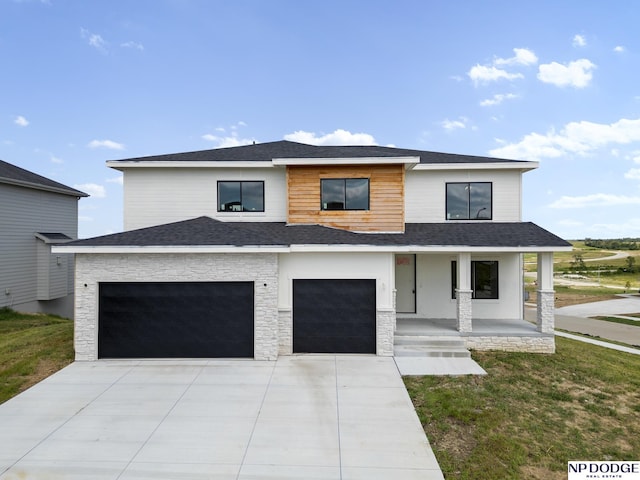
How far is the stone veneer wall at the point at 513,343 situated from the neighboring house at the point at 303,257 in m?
0.04

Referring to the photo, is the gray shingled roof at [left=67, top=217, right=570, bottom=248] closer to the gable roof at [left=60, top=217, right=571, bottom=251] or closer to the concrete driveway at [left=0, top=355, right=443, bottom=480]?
the gable roof at [left=60, top=217, right=571, bottom=251]

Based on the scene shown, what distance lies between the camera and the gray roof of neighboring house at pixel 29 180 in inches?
751

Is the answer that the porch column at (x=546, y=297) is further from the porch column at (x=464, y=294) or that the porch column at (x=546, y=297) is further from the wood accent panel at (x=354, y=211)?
the wood accent panel at (x=354, y=211)

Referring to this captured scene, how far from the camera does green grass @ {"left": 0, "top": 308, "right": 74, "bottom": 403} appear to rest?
30.9 ft

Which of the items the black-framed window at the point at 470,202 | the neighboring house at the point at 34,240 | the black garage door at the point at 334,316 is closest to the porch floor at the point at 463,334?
the black garage door at the point at 334,316

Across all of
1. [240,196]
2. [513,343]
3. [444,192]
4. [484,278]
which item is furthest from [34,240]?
[513,343]

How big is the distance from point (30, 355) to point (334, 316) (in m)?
9.57

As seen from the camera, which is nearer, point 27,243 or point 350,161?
point 350,161

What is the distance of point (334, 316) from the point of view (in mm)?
11414

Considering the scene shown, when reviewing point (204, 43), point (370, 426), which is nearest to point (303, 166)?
point (370, 426)

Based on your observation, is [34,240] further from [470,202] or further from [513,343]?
[513,343]

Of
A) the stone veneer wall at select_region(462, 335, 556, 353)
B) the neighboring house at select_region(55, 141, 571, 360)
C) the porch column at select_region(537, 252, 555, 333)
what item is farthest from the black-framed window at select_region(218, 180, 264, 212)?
the porch column at select_region(537, 252, 555, 333)

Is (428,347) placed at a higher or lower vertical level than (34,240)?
lower

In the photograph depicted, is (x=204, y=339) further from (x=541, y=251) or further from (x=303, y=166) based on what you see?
(x=541, y=251)
